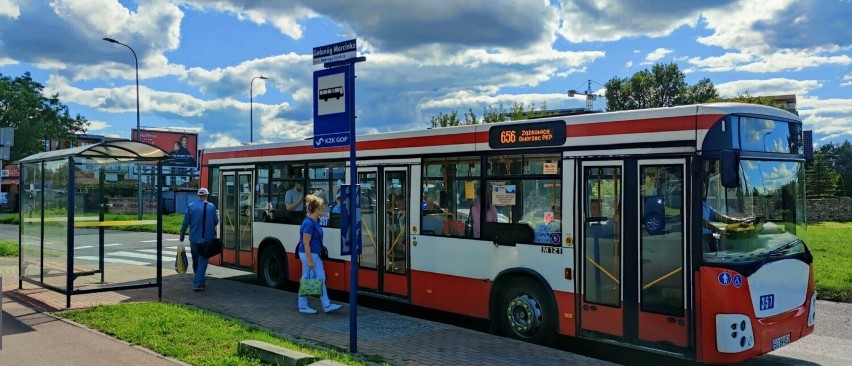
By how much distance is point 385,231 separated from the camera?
405 inches

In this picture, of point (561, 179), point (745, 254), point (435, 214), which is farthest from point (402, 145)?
point (745, 254)

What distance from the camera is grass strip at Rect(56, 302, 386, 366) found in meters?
7.00

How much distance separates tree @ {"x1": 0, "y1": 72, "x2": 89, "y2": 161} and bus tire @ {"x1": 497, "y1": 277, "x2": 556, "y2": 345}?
193ft

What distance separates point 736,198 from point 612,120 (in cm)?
157

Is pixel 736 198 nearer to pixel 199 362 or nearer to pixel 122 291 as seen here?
pixel 199 362

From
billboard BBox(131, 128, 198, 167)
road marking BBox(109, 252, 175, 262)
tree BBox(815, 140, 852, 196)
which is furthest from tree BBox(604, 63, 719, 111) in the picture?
road marking BBox(109, 252, 175, 262)

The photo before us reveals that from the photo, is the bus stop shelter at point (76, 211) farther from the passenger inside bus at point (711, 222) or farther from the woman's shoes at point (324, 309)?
the passenger inside bus at point (711, 222)

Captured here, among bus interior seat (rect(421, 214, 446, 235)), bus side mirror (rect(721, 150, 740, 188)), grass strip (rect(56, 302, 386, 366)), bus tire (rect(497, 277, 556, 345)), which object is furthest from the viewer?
bus interior seat (rect(421, 214, 446, 235))

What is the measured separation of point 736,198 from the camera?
22.6ft

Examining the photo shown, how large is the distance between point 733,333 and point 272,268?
8707mm

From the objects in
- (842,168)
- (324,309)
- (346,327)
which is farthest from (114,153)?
(842,168)

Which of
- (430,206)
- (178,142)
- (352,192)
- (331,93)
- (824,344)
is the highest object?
(178,142)

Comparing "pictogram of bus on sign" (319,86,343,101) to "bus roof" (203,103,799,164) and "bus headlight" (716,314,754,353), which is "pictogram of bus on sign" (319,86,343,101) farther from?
"bus headlight" (716,314,754,353)

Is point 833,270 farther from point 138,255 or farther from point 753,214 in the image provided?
→ point 138,255
